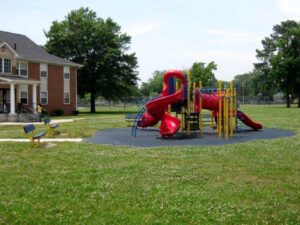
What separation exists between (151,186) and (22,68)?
36.3 m

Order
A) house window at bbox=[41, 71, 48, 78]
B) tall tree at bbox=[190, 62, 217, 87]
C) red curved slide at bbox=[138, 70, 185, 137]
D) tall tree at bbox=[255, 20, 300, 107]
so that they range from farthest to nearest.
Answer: tall tree at bbox=[255, 20, 300, 107] < tall tree at bbox=[190, 62, 217, 87] < house window at bbox=[41, 71, 48, 78] < red curved slide at bbox=[138, 70, 185, 137]

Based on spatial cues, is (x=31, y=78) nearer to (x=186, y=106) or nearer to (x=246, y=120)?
(x=186, y=106)

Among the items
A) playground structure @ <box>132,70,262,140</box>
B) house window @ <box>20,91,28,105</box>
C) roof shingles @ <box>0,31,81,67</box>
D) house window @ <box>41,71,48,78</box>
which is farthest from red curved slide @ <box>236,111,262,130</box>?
house window @ <box>41,71,48,78</box>

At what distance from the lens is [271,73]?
245 ft

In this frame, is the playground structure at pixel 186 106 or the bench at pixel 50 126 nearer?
the playground structure at pixel 186 106

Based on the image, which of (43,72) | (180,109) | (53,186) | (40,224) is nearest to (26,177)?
(53,186)

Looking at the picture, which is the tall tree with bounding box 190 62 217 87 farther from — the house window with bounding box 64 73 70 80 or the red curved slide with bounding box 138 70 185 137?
the red curved slide with bounding box 138 70 185 137

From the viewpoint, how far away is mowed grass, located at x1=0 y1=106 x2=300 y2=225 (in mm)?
6496

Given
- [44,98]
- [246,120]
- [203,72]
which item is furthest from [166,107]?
[203,72]

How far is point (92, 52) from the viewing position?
58156 mm

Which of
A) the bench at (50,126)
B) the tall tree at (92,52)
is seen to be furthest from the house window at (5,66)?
the bench at (50,126)

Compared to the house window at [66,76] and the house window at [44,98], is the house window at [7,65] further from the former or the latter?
the house window at [66,76]

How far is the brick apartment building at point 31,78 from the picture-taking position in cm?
3934

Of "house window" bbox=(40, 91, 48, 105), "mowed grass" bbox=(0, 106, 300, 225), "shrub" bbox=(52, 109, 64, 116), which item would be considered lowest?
"mowed grass" bbox=(0, 106, 300, 225)
